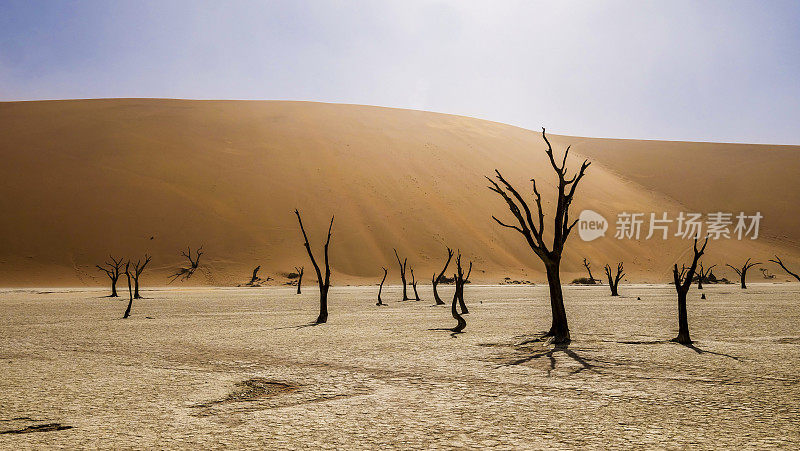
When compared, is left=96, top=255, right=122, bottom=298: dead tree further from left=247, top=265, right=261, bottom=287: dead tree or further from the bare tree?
left=247, top=265, right=261, bottom=287: dead tree

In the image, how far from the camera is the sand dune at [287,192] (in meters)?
51.2

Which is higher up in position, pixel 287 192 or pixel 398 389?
pixel 287 192

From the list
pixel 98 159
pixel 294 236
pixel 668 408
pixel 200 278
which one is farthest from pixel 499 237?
pixel 668 408

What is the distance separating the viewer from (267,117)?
2953 inches

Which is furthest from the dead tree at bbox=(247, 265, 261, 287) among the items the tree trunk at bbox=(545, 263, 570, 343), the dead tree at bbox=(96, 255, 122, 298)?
the tree trunk at bbox=(545, 263, 570, 343)

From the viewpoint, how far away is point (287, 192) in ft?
192

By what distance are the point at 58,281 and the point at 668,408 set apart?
49.2 metres

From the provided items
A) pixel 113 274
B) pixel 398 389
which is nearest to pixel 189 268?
pixel 113 274

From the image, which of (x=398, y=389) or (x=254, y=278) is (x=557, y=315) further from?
(x=254, y=278)

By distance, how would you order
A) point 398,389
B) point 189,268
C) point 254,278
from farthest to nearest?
point 189,268 → point 254,278 → point 398,389
